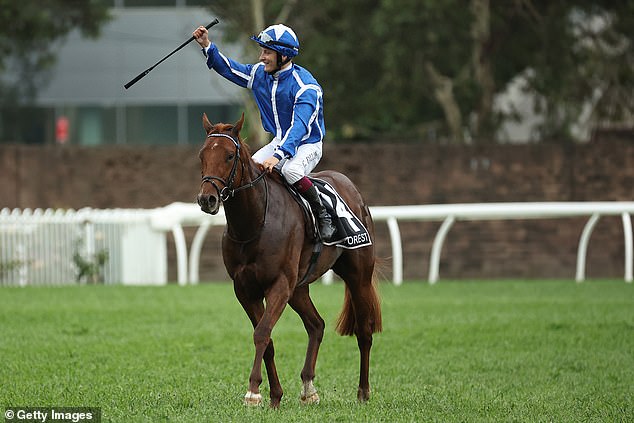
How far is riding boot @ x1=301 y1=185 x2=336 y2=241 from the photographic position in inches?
306

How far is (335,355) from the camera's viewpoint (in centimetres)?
1024

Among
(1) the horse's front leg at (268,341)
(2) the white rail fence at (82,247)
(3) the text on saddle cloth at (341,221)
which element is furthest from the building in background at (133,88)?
(1) the horse's front leg at (268,341)

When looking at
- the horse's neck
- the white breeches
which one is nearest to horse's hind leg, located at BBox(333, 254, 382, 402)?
the white breeches

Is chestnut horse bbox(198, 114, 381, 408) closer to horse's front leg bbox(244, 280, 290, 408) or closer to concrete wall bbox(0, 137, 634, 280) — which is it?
horse's front leg bbox(244, 280, 290, 408)

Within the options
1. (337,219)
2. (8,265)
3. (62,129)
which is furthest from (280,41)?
(62,129)

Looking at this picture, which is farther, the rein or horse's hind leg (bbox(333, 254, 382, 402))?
horse's hind leg (bbox(333, 254, 382, 402))

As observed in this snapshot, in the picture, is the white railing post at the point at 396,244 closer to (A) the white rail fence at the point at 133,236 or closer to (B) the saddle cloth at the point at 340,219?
(A) the white rail fence at the point at 133,236

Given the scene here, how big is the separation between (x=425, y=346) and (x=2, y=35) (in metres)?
13.5

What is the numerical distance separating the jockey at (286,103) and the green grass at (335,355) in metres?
1.33

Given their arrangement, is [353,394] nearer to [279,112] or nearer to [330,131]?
[279,112]

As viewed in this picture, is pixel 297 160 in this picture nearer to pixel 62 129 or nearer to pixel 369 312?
pixel 369 312

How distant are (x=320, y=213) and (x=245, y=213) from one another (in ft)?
2.32

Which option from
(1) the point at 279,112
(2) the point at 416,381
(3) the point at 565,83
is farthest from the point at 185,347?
(3) the point at 565,83

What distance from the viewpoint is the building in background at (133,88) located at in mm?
31266
